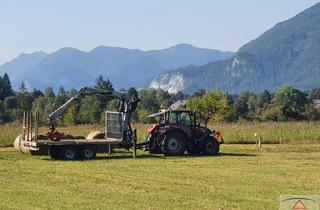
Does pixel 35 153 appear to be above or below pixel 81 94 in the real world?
below

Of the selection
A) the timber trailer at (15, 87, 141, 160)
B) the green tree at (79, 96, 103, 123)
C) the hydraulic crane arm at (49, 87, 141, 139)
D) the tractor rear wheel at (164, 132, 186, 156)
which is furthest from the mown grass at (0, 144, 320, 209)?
the green tree at (79, 96, 103, 123)

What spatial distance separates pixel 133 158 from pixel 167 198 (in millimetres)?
13597

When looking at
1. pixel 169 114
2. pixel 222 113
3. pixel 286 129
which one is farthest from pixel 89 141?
pixel 222 113

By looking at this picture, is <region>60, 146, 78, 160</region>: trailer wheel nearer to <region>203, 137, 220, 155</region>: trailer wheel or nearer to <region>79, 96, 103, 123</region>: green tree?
<region>203, 137, 220, 155</region>: trailer wheel

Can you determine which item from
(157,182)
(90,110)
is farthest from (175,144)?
(90,110)

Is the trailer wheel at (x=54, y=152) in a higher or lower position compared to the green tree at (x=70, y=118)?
lower

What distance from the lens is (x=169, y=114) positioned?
105ft

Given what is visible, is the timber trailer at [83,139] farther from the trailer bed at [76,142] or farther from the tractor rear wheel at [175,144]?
the tractor rear wheel at [175,144]

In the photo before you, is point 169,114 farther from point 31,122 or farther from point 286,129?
point 286,129

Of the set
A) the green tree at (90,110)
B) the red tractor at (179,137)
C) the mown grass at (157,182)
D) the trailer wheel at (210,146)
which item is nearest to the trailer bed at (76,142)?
the mown grass at (157,182)

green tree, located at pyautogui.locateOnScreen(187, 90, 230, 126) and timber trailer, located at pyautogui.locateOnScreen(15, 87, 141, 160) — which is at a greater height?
green tree, located at pyautogui.locateOnScreen(187, 90, 230, 126)

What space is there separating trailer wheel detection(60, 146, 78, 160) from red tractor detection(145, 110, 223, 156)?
3695 millimetres

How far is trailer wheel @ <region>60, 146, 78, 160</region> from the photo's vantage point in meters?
29.6

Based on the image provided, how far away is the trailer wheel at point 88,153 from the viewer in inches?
1179
